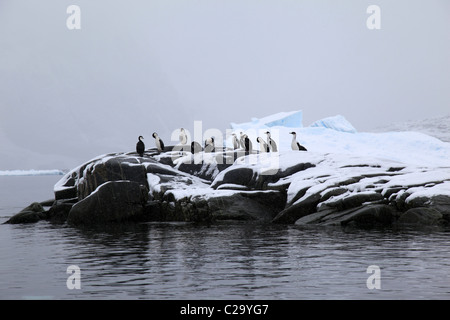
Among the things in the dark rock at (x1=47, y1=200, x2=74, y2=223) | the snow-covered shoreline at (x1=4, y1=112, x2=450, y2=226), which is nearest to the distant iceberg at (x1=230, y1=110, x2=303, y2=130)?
the snow-covered shoreline at (x1=4, y1=112, x2=450, y2=226)

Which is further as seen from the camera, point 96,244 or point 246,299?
point 96,244

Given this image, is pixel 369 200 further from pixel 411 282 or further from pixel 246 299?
pixel 246 299

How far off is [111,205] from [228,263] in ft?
38.2

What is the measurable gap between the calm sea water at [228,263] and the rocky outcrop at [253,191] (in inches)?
76.1

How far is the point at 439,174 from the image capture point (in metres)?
20.8

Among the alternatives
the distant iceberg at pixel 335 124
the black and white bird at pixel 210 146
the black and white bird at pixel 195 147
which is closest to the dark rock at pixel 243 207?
the black and white bird at pixel 195 147

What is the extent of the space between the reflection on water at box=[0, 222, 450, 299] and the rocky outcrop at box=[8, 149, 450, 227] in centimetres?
212

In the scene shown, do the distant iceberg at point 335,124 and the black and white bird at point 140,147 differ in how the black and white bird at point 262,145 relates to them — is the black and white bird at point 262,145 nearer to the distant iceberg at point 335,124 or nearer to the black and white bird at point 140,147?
the black and white bird at point 140,147

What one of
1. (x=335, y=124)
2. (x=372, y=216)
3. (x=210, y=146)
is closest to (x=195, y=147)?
(x=210, y=146)

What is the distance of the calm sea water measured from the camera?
374 inches

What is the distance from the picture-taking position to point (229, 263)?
486 inches

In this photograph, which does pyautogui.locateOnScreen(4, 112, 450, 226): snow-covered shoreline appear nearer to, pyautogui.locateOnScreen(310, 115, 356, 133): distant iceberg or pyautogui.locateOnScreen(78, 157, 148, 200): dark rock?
pyautogui.locateOnScreen(78, 157, 148, 200): dark rock
